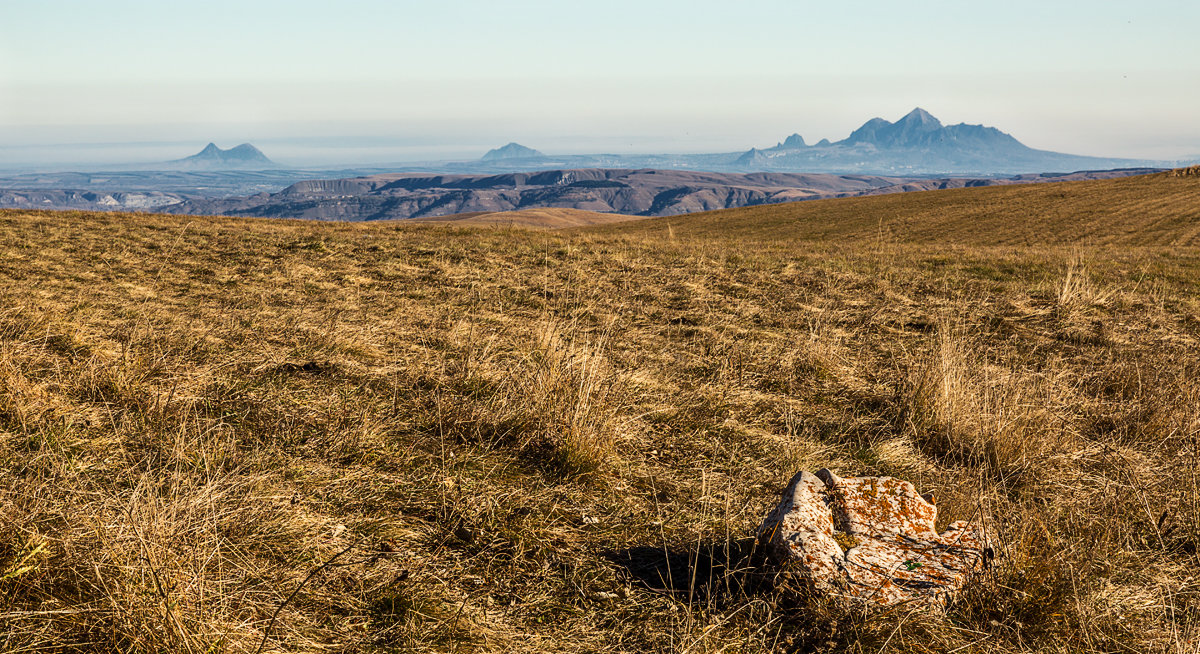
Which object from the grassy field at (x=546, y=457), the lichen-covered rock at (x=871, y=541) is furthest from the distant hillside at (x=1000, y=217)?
the lichen-covered rock at (x=871, y=541)

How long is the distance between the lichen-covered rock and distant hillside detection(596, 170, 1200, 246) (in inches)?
968

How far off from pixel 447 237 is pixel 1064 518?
12613 mm

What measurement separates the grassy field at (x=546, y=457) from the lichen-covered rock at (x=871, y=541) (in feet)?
0.33

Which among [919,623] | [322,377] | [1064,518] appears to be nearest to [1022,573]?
[919,623]

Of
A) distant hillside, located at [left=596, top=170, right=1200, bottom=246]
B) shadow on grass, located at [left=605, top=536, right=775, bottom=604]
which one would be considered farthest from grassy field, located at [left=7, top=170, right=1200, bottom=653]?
distant hillside, located at [left=596, top=170, right=1200, bottom=246]

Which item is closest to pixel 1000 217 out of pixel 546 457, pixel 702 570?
pixel 546 457

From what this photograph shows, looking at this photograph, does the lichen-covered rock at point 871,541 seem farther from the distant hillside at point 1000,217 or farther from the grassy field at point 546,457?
the distant hillside at point 1000,217

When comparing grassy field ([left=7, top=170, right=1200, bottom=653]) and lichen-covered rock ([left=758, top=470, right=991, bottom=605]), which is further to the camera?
lichen-covered rock ([left=758, top=470, right=991, bottom=605])

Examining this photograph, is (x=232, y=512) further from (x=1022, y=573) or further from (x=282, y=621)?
(x=1022, y=573)

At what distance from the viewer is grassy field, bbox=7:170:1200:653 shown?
2512 mm

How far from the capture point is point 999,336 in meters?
7.52

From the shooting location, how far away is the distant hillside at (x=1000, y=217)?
3147 centimetres

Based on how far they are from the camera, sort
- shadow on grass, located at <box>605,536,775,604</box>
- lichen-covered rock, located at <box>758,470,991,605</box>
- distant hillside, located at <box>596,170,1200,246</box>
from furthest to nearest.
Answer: distant hillside, located at <box>596,170,1200,246</box>
shadow on grass, located at <box>605,536,775,604</box>
lichen-covered rock, located at <box>758,470,991,605</box>

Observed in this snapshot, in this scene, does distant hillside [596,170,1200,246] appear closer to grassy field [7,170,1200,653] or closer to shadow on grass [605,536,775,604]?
grassy field [7,170,1200,653]
